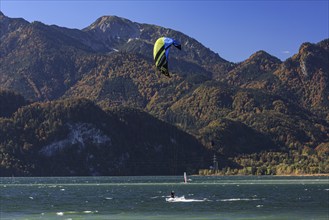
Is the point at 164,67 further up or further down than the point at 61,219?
further up

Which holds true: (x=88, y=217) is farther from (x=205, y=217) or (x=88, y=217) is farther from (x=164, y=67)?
(x=164, y=67)

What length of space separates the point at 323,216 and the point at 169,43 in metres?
40.4

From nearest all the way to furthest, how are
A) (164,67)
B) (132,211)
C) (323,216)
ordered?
(164,67)
(323,216)
(132,211)

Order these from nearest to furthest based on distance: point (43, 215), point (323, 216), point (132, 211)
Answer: point (323, 216) → point (43, 215) → point (132, 211)

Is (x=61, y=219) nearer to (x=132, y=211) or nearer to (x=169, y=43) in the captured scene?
(x=132, y=211)

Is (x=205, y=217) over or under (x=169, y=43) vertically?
under

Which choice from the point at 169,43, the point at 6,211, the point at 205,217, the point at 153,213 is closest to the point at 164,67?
the point at 169,43

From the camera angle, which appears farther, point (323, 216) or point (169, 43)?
point (323, 216)

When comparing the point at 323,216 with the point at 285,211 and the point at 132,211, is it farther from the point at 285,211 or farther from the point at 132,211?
the point at 132,211

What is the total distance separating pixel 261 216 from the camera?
90562 millimetres

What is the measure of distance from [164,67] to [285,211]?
49.1m

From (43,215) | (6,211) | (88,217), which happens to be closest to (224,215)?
(88,217)

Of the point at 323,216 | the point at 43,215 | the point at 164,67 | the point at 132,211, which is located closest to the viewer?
the point at 164,67

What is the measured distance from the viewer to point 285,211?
100 meters
